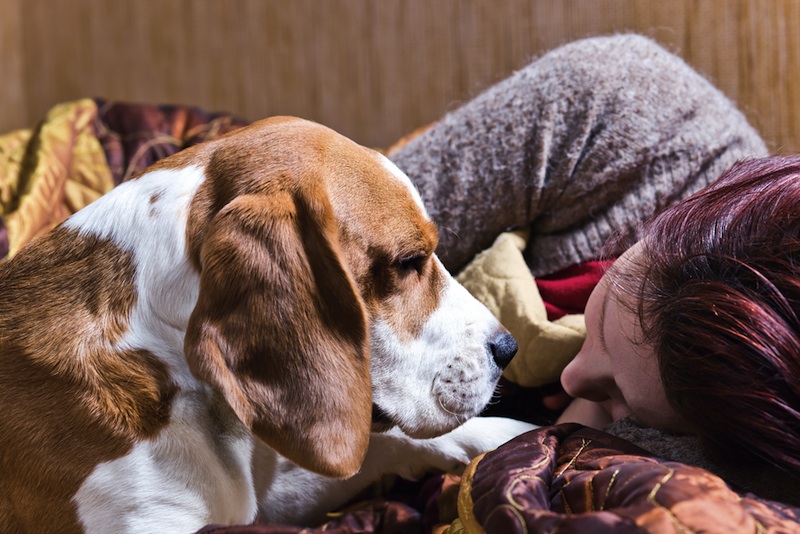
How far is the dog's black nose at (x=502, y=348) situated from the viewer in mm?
1165

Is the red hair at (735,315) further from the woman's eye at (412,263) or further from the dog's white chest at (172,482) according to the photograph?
the dog's white chest at (172,482)

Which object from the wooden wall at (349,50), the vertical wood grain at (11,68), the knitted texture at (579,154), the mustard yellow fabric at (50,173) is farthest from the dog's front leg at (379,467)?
the vertical wood grain at (11,68)

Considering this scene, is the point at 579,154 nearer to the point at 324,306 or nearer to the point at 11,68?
the point at 324,306

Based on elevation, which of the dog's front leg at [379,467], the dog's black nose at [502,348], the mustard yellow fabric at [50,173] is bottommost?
the dog's front leg at [379,467]

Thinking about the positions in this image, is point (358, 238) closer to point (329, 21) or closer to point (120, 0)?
point (329, 21)

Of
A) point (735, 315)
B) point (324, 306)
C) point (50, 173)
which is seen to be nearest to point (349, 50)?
point (50, 173)

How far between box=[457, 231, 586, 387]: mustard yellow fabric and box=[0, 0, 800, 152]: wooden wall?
34.7 inches

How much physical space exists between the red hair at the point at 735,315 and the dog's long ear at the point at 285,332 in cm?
37

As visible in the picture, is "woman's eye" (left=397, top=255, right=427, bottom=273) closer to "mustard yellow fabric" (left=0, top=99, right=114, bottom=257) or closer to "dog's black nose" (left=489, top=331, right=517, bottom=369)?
"dog's black nose" (left=489, top=331, right=517, bottom=369)

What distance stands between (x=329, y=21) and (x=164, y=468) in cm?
185

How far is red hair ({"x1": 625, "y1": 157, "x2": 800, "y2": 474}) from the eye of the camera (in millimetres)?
825

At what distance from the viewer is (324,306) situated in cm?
96

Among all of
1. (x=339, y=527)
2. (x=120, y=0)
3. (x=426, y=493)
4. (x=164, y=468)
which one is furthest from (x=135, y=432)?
Result: (x=120, y=0)

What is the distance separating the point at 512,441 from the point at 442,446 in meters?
0.28
